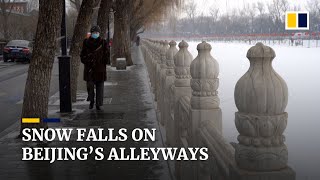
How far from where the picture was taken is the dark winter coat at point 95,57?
9.35 meters

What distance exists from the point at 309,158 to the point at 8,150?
14.4ft

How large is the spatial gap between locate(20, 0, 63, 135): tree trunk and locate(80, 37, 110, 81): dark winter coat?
92.7 inches

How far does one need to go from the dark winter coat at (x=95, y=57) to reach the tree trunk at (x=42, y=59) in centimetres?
235

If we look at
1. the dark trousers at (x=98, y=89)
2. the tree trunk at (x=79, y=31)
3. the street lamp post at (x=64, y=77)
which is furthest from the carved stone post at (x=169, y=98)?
the tree trunk at (x=79, y=31)

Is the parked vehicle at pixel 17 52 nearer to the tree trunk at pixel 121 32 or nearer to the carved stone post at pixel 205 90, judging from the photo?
the tree trunk at pixel 121 32

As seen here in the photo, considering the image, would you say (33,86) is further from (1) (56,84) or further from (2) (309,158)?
(1) (56,84)

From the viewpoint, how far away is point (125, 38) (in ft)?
82.1

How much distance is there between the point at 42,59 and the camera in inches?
273

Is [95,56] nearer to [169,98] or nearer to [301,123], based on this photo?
[169,98]

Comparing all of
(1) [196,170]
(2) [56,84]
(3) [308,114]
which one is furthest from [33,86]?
(2) [56,84]

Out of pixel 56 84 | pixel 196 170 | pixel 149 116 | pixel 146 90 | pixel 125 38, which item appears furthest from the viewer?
pixel 125 38

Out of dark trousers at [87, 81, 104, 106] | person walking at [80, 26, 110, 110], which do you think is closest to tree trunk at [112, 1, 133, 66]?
dark trousers at [87, 81, 104, 106]

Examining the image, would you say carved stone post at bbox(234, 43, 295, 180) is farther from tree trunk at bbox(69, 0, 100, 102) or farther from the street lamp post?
tree trunk at bbox(69, 0, 100, 102)

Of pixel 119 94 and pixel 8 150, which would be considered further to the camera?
pixel 119 94
